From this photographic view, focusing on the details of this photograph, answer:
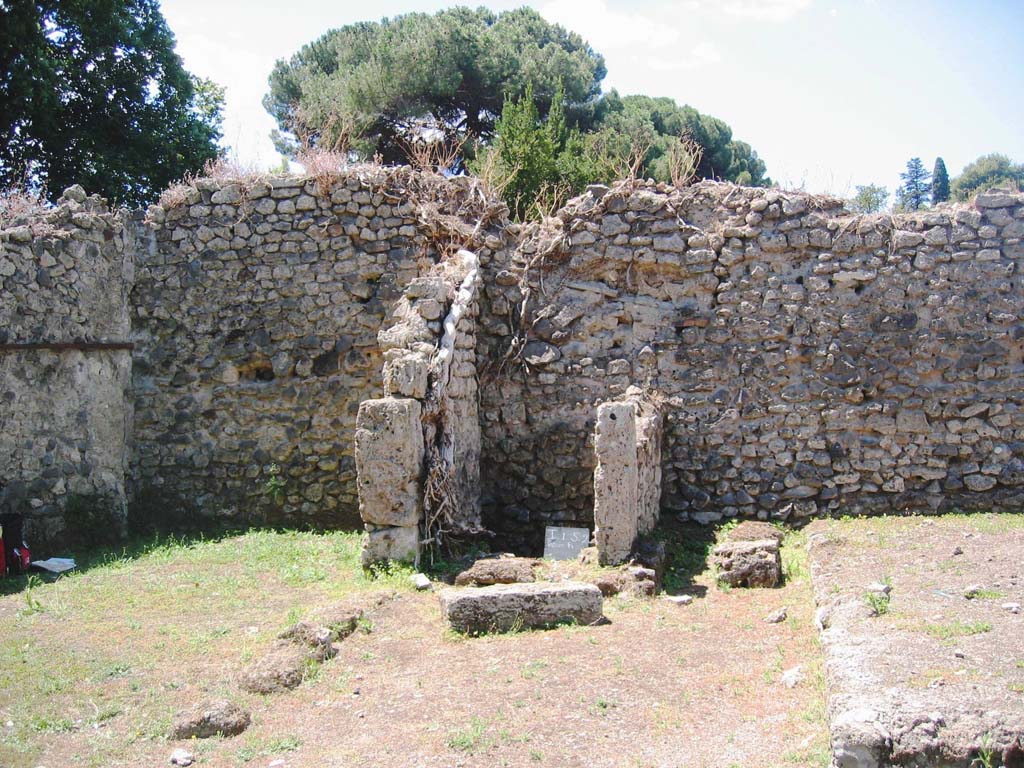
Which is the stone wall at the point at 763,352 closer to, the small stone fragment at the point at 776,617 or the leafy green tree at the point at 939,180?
the small stone fragment at the point at 776,617

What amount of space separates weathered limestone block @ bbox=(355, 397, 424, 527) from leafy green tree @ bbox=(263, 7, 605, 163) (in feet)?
41.3

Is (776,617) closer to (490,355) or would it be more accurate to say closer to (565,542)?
(565,542)

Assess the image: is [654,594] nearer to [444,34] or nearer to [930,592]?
[930,592]

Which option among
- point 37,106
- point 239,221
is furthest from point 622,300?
point 37,106

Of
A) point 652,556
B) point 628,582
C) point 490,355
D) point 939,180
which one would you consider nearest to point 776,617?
point 628,582

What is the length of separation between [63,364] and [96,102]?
10.3 m

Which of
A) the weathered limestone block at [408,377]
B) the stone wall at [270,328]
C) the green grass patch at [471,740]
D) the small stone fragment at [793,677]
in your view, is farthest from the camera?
the stone wall at [270,328]

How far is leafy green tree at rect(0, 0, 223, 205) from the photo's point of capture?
55.2ft

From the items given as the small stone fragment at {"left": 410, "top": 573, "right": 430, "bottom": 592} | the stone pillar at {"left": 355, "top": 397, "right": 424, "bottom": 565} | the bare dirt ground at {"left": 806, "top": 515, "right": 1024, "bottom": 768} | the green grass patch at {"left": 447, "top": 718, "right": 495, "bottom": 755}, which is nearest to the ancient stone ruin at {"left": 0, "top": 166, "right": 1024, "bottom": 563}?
the stone pillar at {"left": 355, "top": 397, "right": 424, "bottom": 565}

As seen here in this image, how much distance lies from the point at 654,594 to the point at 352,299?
4.78 meters

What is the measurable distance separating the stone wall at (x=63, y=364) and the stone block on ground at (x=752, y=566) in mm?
6530

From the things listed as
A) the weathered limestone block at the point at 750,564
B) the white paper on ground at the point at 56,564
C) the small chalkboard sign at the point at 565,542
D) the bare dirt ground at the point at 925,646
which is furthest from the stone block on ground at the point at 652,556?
the white paper on ground at the point at 56,564

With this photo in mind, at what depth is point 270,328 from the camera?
10539 mm

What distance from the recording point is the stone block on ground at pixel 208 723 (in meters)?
5.32
